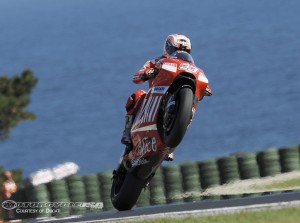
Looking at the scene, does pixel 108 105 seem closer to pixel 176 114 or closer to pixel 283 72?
pixel 283 72

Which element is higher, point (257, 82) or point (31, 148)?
point (257, 82)

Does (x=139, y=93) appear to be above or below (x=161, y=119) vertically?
above

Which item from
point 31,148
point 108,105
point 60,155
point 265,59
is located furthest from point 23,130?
point 265,59

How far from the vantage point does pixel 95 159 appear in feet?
358

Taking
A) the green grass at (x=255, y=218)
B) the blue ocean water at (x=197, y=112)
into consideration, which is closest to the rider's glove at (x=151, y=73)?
the green grass at (x=255, y=218)

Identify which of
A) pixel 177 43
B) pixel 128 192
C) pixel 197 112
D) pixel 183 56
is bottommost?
pixel 128 192

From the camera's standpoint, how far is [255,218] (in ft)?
28.2

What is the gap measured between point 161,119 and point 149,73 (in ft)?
2.36

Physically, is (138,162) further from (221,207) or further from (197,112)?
(197,112)

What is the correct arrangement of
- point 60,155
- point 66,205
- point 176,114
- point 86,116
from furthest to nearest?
point 86,116 < point 60,155 < point 66,205 < point 176,114

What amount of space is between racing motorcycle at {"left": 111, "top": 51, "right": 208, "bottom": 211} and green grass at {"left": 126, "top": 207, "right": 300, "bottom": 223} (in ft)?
6.50

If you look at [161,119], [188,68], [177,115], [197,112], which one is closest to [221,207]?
[177,115]

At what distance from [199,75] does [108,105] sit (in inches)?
5700

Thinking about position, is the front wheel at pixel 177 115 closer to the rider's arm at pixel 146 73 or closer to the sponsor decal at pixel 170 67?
the sponsor decal at pixel 170 67
